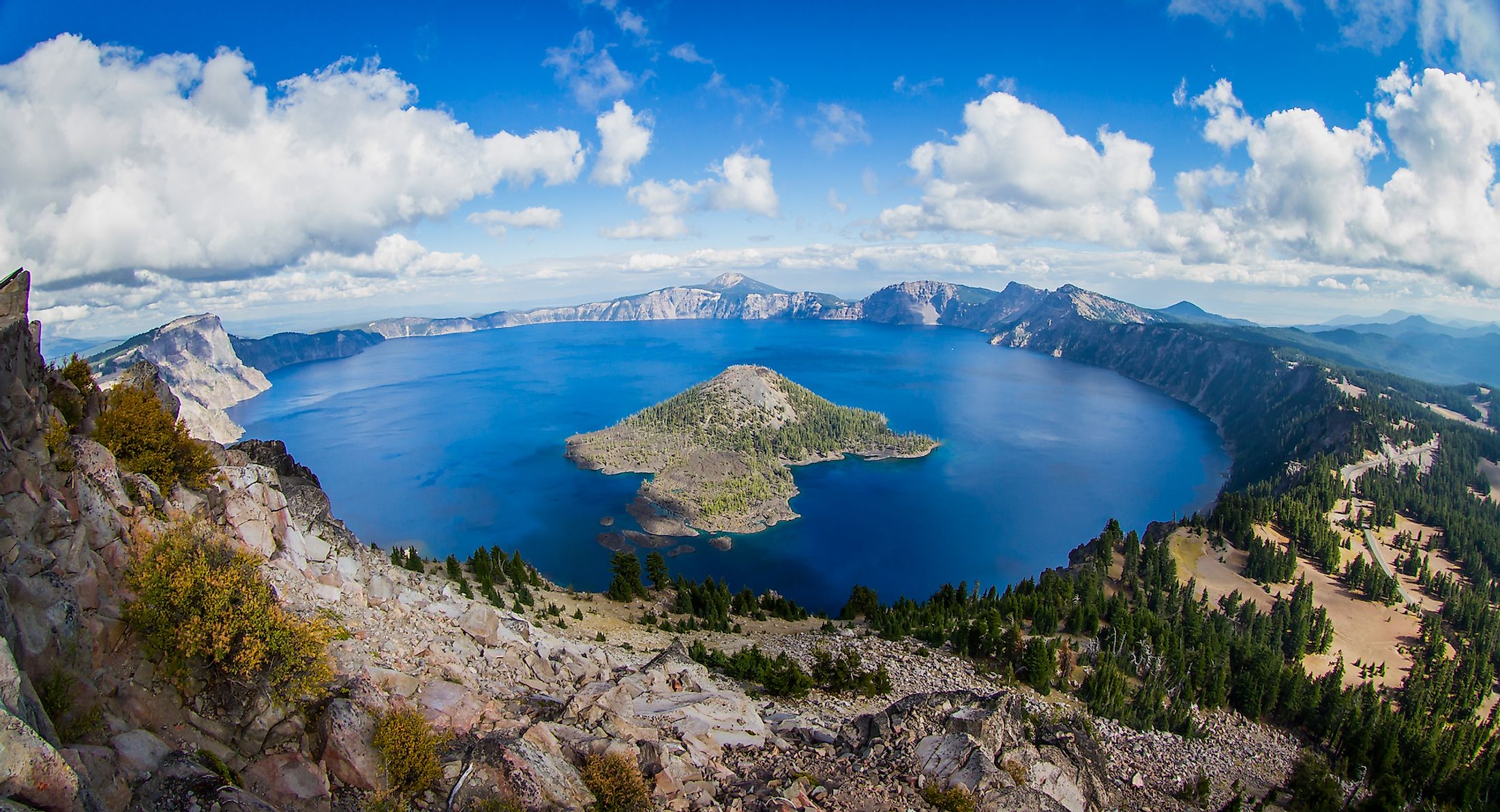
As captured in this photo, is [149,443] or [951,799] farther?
[149,443]

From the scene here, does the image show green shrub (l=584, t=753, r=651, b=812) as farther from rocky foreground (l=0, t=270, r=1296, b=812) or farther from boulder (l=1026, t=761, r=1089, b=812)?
boulder (l=1026, t=761, r=1089, b=812)

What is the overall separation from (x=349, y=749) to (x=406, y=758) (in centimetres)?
156

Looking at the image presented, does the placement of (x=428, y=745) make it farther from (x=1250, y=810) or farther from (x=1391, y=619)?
(x=1391, y=619)

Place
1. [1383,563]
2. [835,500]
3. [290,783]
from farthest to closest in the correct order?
[835,500], [1383,563], [290,783]

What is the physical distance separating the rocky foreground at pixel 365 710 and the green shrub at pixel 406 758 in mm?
334

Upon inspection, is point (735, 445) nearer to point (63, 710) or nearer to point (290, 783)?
point (290, 783)

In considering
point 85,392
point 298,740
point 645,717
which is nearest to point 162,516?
point 85,392

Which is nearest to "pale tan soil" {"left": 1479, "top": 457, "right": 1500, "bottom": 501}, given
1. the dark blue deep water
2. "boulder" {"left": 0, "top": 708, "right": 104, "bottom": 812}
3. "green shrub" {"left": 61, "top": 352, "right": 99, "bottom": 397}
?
the dark blue deep water

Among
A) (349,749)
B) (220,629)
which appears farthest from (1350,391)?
(220,629)

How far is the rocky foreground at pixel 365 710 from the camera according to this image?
1426 centimetres

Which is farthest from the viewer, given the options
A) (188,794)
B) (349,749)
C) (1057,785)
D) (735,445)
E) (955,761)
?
(735,445)

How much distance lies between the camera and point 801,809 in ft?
70.3

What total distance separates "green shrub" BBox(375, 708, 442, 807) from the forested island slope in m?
100

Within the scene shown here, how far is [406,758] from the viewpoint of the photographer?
57.9ft
